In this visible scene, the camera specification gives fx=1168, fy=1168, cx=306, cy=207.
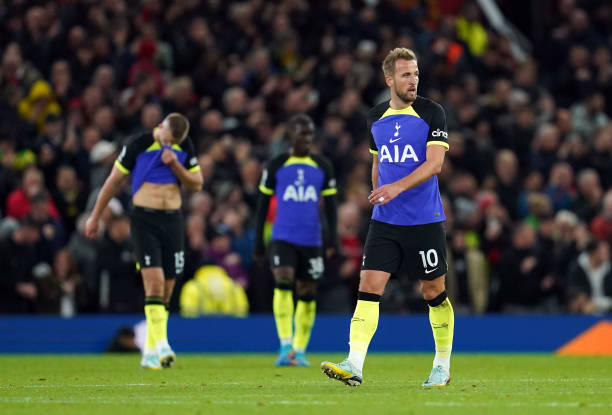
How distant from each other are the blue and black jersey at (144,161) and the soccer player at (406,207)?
147 inches

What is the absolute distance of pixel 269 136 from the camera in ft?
62.9

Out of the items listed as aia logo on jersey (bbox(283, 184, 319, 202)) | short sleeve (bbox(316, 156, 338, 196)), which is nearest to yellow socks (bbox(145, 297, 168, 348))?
aia logo on jersey (bbox(283, 184, 319, 202))

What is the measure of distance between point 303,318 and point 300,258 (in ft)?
2.23

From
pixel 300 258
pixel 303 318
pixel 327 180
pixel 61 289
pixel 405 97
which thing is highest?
pixel 405 97

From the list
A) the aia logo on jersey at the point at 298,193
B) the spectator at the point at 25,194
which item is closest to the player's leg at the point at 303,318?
the aia logo on jersey at the point at 298,193

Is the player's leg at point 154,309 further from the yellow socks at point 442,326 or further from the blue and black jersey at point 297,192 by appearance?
the yellow socks at point 442,326

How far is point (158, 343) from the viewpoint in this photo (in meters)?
12.1

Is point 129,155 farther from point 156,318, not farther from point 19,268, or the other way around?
point 19,268

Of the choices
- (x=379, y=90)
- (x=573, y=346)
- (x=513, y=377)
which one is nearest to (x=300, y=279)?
(x=513, y=377)

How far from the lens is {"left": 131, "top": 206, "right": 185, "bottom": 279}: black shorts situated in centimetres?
1228

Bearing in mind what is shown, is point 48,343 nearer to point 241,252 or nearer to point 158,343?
point 241,252

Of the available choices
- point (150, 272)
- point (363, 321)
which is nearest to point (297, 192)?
point (150, 272)

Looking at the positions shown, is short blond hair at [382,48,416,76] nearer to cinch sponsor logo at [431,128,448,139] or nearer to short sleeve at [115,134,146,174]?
cinch sponsor logo at [431,128,448,139]

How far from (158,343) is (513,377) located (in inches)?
145
